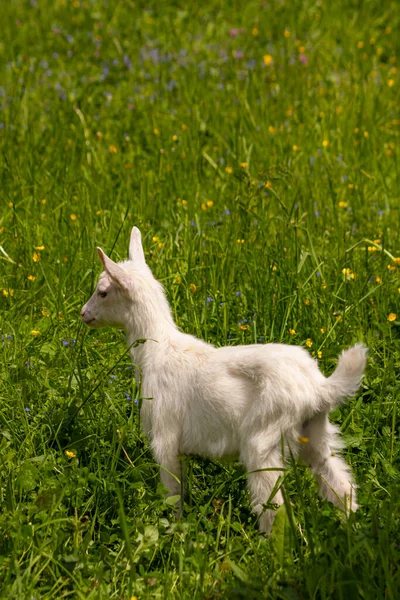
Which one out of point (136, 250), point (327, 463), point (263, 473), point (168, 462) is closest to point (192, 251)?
point (136, 250)

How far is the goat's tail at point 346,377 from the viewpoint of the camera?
3490 mm

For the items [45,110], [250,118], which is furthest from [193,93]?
[45,110]

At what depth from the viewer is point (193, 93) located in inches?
309

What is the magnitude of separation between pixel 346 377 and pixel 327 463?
0.46m

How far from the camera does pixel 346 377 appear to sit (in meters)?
3.50

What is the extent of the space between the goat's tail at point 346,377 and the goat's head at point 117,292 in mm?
1050

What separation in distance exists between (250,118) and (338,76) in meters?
1.57

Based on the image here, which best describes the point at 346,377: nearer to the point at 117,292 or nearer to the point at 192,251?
the point at 117,292

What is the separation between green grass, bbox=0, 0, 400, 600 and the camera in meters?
3.46

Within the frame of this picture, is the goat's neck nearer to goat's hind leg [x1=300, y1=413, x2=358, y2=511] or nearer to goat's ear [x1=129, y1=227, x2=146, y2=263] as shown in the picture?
goat's ear [x1=129, y1=227, x2=146, y2=263]

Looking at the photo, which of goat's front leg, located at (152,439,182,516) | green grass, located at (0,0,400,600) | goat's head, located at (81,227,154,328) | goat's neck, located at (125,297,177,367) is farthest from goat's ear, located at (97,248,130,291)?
goat's front leg, located at (152,439,182,516)

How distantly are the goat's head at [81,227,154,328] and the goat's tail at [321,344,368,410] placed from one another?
1.05m

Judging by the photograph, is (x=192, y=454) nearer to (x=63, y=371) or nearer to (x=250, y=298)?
(x=63, y=371)

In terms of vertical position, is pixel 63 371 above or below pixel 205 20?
below
